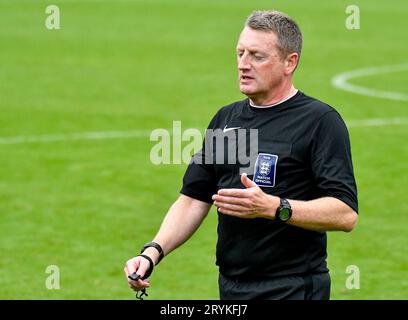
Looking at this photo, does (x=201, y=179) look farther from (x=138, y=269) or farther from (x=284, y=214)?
(x=284, y=214)

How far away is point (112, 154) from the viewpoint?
2116 cm

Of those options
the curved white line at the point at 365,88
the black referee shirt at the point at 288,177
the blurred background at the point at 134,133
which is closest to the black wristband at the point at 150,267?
the black referee shirt at the point at 288,177

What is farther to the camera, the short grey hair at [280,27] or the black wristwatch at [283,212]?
the short grey hair at [280,27]

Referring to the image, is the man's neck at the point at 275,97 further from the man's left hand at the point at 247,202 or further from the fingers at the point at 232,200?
the fingers at the point at 232,200

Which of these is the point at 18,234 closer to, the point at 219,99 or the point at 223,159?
the point at 223,159

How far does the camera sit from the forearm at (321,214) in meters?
6.84

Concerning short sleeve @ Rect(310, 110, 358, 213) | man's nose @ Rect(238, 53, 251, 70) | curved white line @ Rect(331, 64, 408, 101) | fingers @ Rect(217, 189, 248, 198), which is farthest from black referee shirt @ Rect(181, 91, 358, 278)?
curved white line @ Rect(331, 64, 408, 101)

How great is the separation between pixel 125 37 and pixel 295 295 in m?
33.9

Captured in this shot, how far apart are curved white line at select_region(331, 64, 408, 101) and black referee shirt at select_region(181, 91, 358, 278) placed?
20.7 m

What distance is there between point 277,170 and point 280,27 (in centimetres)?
89

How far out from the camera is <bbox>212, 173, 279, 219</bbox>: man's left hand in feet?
21.8

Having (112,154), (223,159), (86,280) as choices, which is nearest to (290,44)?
(223,159)

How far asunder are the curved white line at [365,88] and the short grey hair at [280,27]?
20.7m

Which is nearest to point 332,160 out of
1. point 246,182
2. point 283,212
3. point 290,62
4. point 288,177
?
point 288,177
